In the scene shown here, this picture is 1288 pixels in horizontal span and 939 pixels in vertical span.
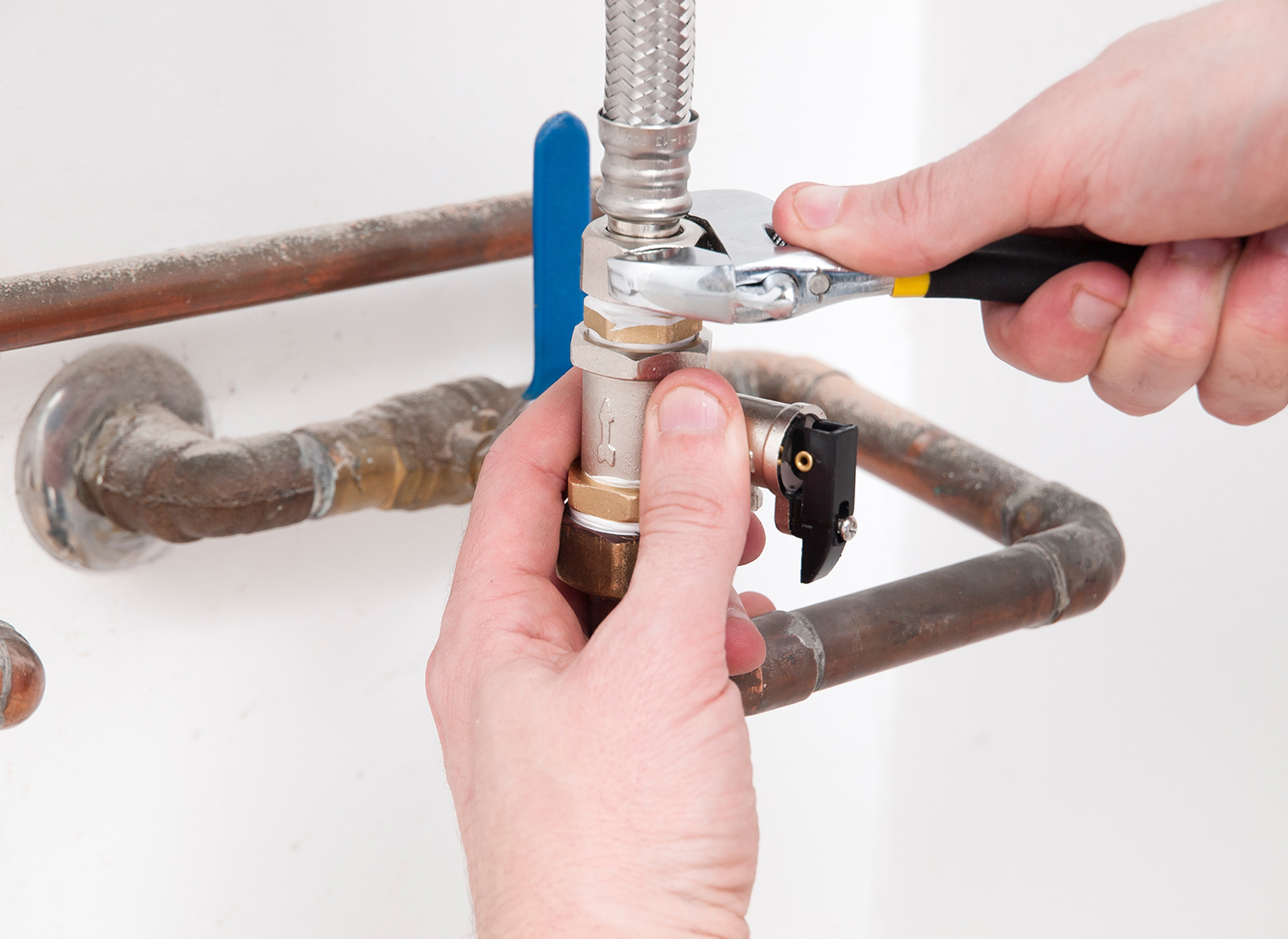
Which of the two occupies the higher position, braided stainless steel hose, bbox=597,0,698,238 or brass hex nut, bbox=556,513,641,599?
braided stainless steel hose, bbox=597,0,698,238

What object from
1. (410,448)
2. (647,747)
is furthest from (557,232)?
(647,747)

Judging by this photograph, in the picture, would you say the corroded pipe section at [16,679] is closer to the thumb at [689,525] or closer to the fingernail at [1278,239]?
the thumb at [689,525]

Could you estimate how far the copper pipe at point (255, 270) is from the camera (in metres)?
0.35

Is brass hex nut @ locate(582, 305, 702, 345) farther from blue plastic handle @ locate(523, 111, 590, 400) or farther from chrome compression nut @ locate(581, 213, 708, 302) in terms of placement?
blue plastic handle @ locate(523, 111, 590, 400)

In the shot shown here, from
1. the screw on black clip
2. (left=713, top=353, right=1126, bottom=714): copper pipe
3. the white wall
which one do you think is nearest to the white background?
the white wall

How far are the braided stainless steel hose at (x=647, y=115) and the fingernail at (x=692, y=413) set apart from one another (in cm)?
4

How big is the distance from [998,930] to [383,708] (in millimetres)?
446

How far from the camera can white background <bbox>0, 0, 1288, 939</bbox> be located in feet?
1.39

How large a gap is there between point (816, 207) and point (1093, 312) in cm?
12

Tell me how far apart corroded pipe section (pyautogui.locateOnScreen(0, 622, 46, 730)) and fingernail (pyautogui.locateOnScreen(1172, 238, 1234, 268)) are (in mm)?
360

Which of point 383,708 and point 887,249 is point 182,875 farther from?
point 887,249

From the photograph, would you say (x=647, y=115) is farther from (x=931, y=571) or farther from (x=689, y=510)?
(x=931, y=571)

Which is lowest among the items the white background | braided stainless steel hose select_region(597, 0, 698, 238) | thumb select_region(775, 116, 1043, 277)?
the white background

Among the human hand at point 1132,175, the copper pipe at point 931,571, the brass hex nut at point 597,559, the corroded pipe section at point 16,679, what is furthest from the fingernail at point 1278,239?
the corroded pipe section at point 16,679
